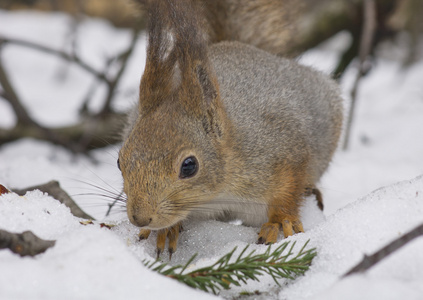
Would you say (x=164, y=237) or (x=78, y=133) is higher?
(x=164, y=237)

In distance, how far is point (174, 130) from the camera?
139cm

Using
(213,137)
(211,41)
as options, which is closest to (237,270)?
(213,137)

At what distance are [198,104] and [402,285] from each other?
2.52ft

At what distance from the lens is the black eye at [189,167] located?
1.38 meters

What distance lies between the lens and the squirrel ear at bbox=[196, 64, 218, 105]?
1.44 meters

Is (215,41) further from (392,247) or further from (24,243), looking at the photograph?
(392,247)

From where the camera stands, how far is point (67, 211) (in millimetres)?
1182

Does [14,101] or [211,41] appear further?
[14,101]

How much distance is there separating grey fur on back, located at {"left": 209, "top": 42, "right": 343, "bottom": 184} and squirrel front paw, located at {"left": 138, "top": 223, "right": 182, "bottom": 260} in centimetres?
34

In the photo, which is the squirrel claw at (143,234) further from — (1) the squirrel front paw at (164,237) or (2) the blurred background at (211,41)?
(2) the blurred background at (211,41)

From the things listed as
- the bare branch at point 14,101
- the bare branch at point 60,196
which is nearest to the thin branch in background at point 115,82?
the bare branch at point 14,101

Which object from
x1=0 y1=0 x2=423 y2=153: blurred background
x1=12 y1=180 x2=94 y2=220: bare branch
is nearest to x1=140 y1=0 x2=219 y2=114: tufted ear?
x1=12 y1=180 x2=94 y2=220: bare branch

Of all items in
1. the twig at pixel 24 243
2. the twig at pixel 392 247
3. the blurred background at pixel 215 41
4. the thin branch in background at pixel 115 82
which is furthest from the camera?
the thin branch in background at pixel 115 82

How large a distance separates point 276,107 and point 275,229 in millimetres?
417
